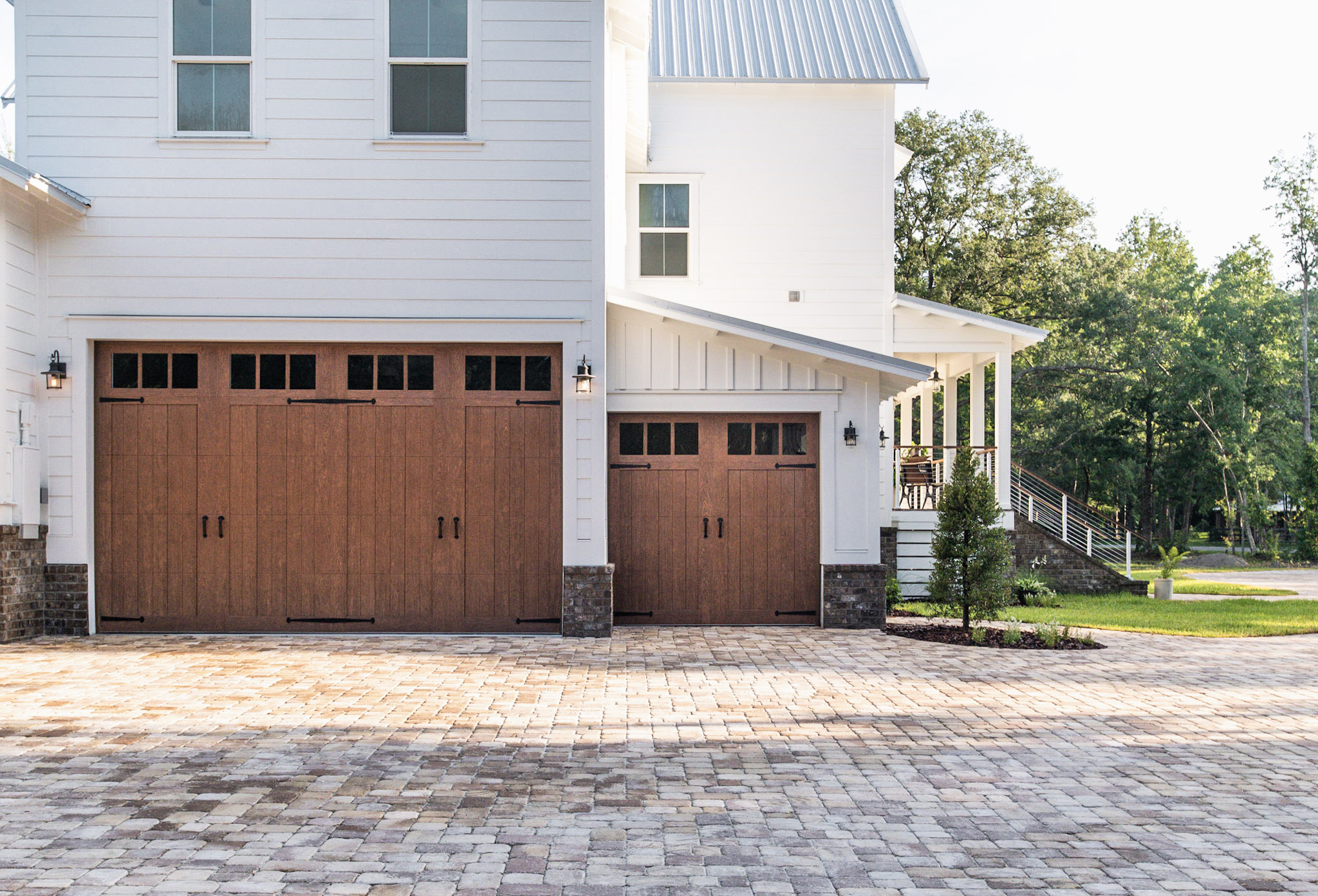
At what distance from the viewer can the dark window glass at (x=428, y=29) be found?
10.2 meters

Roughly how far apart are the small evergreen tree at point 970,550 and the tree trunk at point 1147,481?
24.1m

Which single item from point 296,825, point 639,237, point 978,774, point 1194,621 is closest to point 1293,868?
point 978,774

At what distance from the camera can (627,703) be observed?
7121 mm

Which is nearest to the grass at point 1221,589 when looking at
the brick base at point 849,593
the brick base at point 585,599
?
the brick base at point 849,593

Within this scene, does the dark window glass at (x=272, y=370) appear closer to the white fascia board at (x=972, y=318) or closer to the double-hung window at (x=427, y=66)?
the double-hung window at (x=427, y=66)

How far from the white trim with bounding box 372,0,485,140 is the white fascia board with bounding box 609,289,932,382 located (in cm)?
208

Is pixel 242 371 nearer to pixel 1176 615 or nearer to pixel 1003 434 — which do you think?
pixel 1003 434

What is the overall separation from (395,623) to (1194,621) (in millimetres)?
9718

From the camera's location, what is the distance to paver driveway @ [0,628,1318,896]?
12.9ft

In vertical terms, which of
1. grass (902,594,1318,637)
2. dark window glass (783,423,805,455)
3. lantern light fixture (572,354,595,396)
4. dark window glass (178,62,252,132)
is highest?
dark window glass (178,62,252,132)

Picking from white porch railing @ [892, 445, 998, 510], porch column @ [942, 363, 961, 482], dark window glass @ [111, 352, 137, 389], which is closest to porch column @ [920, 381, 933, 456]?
porch column @ [942, 363, 961, 482]

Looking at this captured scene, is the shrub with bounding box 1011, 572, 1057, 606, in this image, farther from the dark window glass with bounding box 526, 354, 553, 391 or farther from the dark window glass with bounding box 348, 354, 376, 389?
the dark window glass with bounding box 348, 354, 376, 389

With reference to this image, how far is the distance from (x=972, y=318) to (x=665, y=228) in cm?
450

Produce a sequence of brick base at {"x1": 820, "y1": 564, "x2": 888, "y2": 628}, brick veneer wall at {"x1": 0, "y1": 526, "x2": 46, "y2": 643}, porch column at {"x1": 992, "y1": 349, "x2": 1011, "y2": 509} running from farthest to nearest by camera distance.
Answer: porch column at {"x1": 992, "y1": 349, "x2": 1011, "y2": 509}
brick base at {"x1": 820, "y1": 564, "x2": 888, "y2": 628}
brick veneer wall at {"x1": 0, "y1": 526, "x2": 46, "y2": 643}
